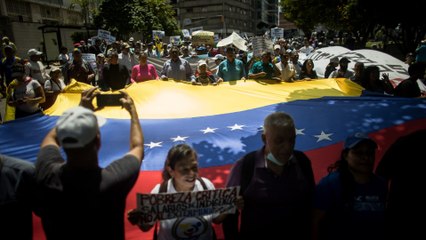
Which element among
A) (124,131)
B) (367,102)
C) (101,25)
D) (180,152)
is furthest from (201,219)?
(101,25)

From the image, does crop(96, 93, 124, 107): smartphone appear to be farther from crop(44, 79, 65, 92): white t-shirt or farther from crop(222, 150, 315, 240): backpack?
crop(222, 150, 315, 240): backpack

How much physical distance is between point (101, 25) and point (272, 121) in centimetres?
3851

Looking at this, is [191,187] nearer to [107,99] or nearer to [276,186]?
[276,186]

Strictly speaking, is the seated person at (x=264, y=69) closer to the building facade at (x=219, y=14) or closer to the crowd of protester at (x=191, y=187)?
the crowd of protester at (x=191, y=187)

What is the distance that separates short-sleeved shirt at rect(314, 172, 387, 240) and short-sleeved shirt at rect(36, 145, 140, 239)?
4.44 ft

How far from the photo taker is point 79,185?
66.8 inches

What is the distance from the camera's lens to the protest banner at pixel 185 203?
203cm

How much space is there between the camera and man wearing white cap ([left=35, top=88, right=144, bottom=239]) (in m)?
1.67

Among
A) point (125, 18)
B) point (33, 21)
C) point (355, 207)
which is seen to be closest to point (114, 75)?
point (355, 207)

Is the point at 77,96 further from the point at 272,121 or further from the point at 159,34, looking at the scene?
the point at 159,34

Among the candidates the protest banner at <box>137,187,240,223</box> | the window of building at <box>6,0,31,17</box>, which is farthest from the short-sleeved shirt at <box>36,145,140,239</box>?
the window of building at <box>6,0,31,17</box>

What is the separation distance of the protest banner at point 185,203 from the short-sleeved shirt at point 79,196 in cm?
23

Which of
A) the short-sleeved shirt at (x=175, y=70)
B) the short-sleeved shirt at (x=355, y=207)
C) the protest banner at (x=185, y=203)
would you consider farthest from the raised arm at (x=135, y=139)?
the short-sleeved shirt at (x=175, y=70)

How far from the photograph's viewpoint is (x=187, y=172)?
2.19m
